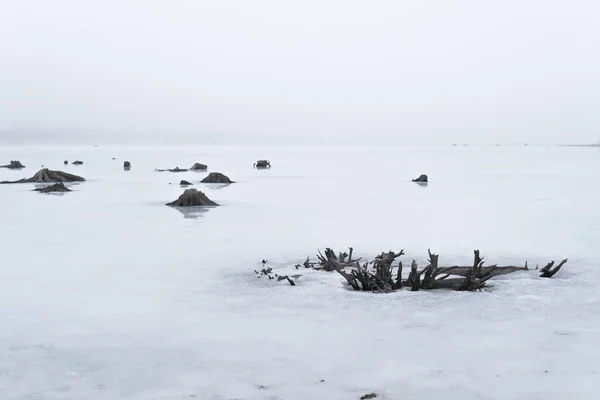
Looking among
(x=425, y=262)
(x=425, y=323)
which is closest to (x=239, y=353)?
(x=425, y=323)

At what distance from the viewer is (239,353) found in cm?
847

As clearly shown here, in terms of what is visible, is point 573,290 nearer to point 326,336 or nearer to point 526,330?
point 526,330

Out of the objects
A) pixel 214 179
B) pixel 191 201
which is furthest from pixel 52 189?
pixel 214 179

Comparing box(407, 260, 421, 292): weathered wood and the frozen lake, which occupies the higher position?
box(407, 260, 421, 292): weathered wood

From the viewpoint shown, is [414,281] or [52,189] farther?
[52,189]

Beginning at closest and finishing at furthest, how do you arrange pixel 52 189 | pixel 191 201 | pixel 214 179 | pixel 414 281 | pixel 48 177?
pixel 414 281 → pixel 191 201 → pixel 52 189 → pixel 48 177 → pixel 214 179

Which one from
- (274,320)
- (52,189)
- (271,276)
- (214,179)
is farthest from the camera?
(214,179)

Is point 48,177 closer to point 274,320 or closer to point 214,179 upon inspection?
point 214,179

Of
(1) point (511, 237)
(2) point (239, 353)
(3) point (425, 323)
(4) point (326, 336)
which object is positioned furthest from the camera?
(1) point (511, 237)

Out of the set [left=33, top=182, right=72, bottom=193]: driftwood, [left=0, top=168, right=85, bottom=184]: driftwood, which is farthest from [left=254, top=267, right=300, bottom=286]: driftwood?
[left=0, top=168, right=85, bottom=184]: driftwood

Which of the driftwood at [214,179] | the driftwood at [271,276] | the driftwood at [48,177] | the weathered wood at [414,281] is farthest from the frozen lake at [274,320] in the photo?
the driftwood at [48,177]

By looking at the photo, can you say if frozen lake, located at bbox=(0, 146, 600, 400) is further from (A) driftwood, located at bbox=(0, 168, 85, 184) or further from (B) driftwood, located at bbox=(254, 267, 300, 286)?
(A) driftwood, located at bbox=(0, 168, 85, 184)

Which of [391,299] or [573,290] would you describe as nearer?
[391,299]

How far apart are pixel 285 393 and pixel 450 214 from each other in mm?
21998
